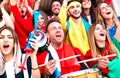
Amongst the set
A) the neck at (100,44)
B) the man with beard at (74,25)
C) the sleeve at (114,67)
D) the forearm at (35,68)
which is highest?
the man with beard at (74,25)

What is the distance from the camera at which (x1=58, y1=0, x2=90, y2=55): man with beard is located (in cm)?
393

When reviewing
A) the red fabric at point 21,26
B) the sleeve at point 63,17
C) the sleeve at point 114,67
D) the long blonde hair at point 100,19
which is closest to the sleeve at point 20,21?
the red fabric at point 21,26

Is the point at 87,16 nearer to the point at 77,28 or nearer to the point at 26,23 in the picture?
the point at 77,28

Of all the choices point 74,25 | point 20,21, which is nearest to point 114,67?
point 74,25

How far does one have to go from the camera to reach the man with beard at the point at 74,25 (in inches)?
155

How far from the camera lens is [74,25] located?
159 inches

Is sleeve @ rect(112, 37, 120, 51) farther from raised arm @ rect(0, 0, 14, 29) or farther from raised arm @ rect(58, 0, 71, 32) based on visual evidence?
raised arm @ rect(0, 0, 14, 29)

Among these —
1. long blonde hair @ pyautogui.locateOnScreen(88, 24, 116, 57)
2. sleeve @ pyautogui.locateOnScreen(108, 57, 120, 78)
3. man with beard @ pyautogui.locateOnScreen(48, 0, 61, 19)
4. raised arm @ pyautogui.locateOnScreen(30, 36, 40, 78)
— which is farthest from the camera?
man with beard @ pyautogui.locateOnScreen(48, 0, 61, 19)

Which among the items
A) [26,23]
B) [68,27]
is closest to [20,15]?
[26,23]

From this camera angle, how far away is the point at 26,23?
394cm

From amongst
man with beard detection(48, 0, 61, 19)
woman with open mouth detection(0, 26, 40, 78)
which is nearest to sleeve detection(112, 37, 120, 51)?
man with beard detection(48, 0, 61, 19)

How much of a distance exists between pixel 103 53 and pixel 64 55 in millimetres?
387

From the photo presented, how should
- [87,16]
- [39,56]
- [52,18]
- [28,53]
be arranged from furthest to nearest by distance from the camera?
1. [87,16]
2. [52,18]
3. [39,56]
4. [28,53]

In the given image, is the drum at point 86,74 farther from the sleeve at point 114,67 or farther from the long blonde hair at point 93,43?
the long blonde hair at point 93,43
